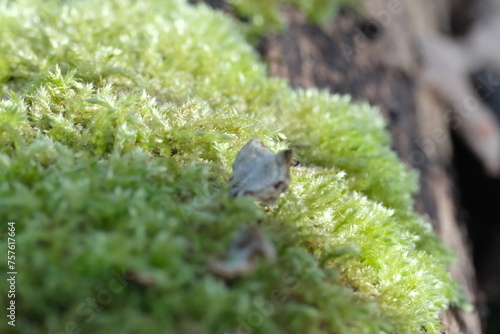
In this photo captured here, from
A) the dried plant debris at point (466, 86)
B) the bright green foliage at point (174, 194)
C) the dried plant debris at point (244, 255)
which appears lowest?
the bright green foliage at point (174, 194)

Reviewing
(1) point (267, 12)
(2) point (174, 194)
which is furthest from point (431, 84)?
(2) point (174, 194)

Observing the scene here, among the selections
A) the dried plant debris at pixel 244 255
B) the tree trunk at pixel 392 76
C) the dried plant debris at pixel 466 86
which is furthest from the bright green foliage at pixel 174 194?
the dried plant debris at pixel 466 86

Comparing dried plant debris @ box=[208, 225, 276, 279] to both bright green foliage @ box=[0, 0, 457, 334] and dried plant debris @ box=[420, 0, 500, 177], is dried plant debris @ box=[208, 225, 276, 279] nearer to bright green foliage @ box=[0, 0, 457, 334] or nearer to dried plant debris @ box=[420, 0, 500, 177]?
bright green foliage @ box=[0, 0, 457, 334]

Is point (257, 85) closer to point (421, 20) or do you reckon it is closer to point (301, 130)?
point (301, 130)

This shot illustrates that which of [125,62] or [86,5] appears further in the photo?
[86,5]

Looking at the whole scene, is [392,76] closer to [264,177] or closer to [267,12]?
[267,12]

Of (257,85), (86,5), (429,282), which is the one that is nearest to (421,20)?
(257,85)

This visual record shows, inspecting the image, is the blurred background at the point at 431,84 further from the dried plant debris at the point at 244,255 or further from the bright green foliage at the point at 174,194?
the dried plant debris at the point at 244,255
